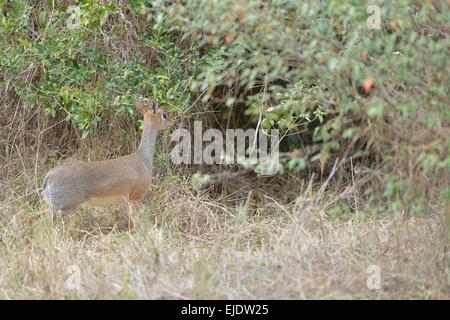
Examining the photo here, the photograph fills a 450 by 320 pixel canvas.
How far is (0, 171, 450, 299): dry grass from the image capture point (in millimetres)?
4656

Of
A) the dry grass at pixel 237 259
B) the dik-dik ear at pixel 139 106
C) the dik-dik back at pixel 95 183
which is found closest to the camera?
the dry grass at pixel 237 259

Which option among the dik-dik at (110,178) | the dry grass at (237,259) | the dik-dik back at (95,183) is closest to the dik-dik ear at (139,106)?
the dik-dik at (110,178)

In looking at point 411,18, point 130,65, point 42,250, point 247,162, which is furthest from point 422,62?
point 130,65

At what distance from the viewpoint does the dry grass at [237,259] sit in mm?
4656

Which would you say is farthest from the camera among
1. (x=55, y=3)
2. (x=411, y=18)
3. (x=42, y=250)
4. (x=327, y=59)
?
(x=55, y=3)

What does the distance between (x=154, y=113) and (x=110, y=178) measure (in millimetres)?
707

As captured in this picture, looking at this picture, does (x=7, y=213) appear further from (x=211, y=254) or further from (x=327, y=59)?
(x=327, y=59)

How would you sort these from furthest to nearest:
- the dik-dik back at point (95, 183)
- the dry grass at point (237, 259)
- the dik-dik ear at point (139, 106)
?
the dik-dik ear at point (139, 106) → the dik-dik back at point (95, 183) → the dry grass at point (237, 259)

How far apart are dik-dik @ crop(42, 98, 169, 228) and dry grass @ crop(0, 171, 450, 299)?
8.7 inches

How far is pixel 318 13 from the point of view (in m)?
4.74

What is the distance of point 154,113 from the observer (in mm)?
7242

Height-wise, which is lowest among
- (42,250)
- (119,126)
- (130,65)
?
(42,250)

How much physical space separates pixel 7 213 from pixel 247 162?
3.04m

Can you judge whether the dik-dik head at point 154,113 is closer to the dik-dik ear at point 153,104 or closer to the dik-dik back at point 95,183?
the dik-dik ear at point 153,104
